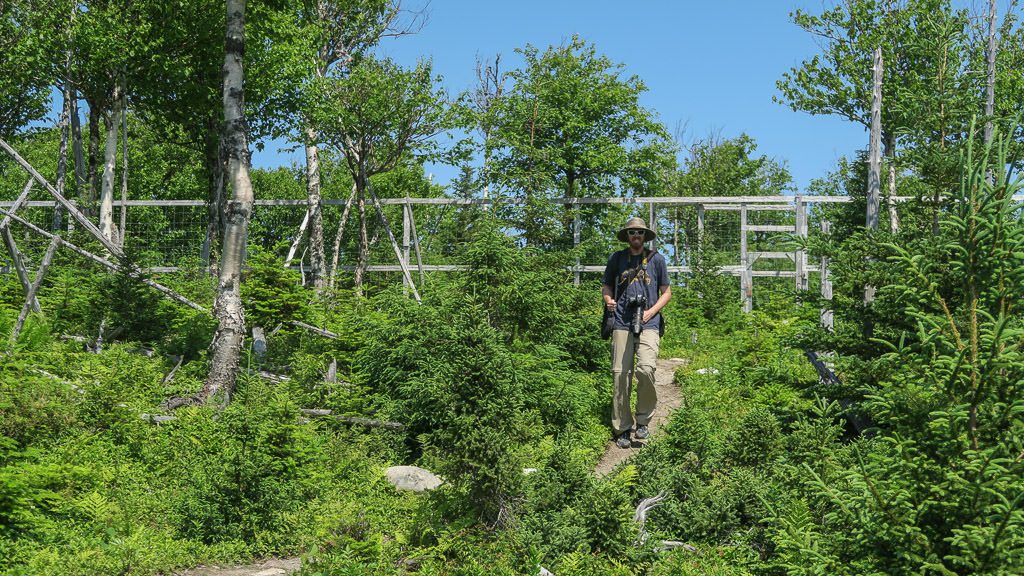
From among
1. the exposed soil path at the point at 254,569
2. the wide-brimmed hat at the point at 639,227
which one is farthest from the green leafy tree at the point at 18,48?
the exposed soil path at the point at 254,569

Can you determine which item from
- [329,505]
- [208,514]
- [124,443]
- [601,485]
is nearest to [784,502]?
[601,485]

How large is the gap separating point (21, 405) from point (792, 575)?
628 centimetres

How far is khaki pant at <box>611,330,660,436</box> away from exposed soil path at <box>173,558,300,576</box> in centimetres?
422

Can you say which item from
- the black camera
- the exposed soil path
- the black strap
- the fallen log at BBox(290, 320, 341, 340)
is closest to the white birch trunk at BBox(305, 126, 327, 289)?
the fallen log at BBox(290, 320, 341, 340)

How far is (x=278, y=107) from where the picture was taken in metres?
22.4

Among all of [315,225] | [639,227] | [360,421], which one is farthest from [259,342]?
[315,225]

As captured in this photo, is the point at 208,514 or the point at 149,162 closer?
the point at 208,514

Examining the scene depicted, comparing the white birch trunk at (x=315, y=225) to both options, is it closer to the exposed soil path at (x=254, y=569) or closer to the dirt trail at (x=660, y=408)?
the dirt trail at (x=660, y=408)

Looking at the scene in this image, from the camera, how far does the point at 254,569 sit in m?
5.96

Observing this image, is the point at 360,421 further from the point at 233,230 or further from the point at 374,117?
the point at 374,117

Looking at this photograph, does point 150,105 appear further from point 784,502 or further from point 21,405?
point 784,502

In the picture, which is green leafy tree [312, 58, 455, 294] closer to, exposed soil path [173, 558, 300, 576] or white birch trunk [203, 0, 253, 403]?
white birch trunk [203, 0, 253, 403]

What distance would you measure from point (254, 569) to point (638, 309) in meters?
4.71

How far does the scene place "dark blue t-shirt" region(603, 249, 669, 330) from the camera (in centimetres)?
935
